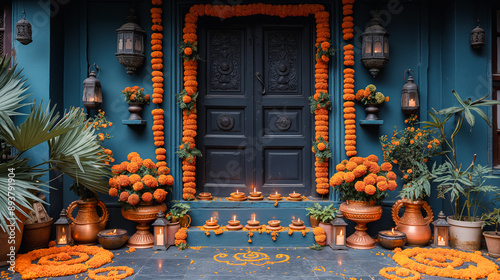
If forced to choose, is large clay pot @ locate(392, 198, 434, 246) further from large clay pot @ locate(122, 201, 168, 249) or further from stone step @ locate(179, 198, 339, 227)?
large clay pot @ locate(122, 201, 168, 249)

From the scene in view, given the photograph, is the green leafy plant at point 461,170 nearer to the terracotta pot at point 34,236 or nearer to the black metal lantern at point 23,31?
the terracotta pot at point 34,236

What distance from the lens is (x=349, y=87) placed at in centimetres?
542

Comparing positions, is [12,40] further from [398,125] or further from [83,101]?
[398,125]

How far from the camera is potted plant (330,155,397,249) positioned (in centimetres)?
482

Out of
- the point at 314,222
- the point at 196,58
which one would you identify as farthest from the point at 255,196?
the point at 196,58

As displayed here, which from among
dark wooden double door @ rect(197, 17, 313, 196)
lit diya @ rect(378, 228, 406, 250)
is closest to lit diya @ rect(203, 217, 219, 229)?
dark wooden double door @ rect(197, 17, 313, 196)

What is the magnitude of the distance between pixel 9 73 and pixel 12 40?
4.49 ft

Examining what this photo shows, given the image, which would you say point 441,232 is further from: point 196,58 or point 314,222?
point 196,58

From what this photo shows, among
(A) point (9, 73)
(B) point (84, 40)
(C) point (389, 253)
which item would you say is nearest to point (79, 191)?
(A) point (9, 73)

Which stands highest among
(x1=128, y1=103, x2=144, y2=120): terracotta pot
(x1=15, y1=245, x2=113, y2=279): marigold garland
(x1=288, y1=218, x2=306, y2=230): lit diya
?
(x1=128, y1=103, x2=144, y2=120): terracotta pot

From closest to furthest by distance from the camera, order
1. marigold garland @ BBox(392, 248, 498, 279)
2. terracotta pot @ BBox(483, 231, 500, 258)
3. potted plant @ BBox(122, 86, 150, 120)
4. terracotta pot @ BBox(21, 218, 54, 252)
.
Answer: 1. marigold garland @ BBox(392, 248, 498, 279)
2. terracotta pot @ BBox(483, 231, 500, 258)
3. terracotta pot @ BBox(21, 218, 54, 252)
4. potted plant @ BBox(122, 86, 150, 120)

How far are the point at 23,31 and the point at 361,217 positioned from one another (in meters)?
4.80

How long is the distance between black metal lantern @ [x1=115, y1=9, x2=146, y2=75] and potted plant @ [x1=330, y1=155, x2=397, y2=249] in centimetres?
307

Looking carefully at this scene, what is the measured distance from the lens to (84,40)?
217 inches
